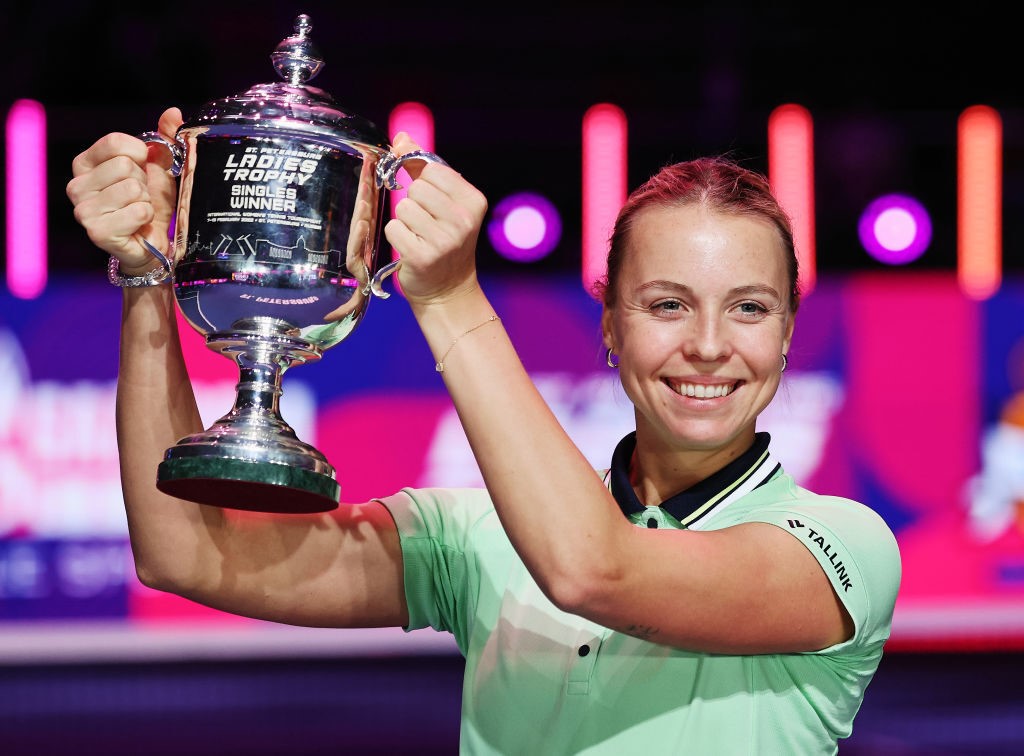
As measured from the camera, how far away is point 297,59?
4.87ft

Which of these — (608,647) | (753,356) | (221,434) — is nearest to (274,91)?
(221,434)

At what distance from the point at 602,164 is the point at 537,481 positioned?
12.2ft

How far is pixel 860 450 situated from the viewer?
4.83 meters

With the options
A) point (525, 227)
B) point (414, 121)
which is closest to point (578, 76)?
point (525, 227)

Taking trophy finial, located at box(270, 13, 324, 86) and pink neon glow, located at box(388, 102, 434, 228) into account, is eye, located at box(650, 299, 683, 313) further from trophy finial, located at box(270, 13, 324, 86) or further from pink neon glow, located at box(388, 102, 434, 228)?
pink neon glow, located at box(388, 102, 434, 228)

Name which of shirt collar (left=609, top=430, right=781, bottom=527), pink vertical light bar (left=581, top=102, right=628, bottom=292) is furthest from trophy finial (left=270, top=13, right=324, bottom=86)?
pink vertical light bar (left=581, top=102, right=628, bottom=292)

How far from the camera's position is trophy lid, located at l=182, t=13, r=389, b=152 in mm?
1392

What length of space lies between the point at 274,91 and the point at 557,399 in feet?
11.1

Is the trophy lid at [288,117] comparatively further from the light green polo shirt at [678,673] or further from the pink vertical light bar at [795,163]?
the pink vertical light bar at [795,163]

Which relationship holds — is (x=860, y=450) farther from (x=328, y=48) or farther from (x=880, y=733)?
(x=328, y=48)

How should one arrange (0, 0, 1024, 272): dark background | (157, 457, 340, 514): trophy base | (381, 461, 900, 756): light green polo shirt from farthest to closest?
(0, 0, 1024, 272): dark background, (381, 461, 900, 756): light green polo shirt, (157, 457, 340, 514): trophy base

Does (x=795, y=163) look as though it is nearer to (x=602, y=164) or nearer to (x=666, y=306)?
(x=602, y=164)

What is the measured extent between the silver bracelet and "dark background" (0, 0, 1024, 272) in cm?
354

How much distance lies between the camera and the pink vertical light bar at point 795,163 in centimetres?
472
